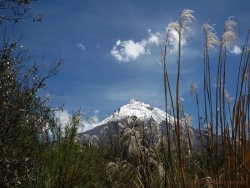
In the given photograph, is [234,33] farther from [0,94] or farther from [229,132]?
[0,94]

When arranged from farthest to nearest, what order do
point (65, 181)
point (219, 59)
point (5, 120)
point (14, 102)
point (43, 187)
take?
point (14, 102) → point (5, 120) → point (65, 181) → point (43, 187) → point (219, 59)

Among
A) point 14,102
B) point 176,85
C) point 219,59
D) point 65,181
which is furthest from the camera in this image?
point 14,102

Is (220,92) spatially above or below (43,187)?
above

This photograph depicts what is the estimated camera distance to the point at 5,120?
21.0ft

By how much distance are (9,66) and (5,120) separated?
1497mm

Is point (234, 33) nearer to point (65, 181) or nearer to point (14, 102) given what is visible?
point (65, 181)

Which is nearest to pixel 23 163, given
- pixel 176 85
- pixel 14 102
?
pixel 14 102

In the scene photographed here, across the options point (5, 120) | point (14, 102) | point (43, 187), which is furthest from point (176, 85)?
point (14, 102)

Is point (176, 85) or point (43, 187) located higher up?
point (176, 85)

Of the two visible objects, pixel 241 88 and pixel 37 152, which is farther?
pixel 37 152

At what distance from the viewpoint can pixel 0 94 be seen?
675cm

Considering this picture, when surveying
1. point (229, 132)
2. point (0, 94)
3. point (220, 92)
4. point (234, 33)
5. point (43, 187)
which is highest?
point (0, 94)

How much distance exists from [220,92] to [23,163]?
4.02 meters

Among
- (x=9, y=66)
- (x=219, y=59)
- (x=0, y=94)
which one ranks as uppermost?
(x=9, y=66)
